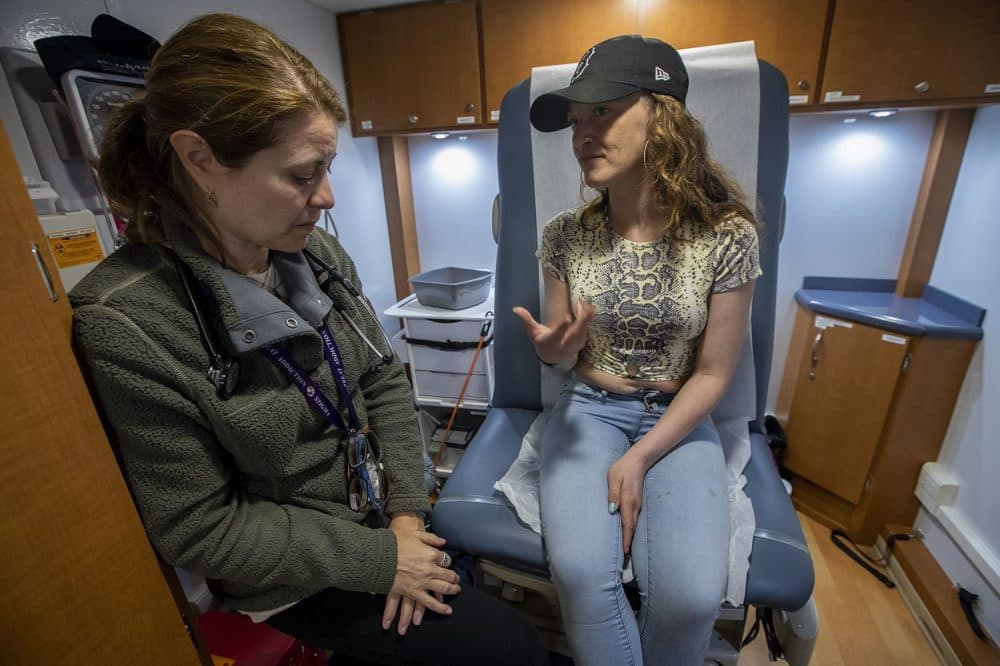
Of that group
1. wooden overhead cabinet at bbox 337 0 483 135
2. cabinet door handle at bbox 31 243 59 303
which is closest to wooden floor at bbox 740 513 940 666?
cabinet door handle at bbox 31 243 59 303

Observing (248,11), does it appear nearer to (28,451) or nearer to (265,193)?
(265,193)

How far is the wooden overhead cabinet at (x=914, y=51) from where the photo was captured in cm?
144

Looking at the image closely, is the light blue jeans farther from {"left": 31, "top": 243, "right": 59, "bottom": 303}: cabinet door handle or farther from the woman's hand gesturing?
{"left": 31, "top": 243, "right": 59, "bottom": 303}: cabinet door handle

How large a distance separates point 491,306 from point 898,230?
5.88 feet

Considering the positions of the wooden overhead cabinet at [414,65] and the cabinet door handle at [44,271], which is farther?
the wooden overhead cabinet at [414,65]

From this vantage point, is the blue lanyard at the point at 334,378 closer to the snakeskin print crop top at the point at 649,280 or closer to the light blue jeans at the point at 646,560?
the light blue jeans at the point at 646,560

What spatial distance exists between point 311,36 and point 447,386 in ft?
5.12

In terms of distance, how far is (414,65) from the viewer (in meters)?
1.91

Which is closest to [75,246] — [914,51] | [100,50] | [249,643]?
[100,50]

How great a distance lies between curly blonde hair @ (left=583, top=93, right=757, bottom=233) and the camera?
0.89 metres

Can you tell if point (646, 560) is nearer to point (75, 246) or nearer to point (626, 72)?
point (626, 72)

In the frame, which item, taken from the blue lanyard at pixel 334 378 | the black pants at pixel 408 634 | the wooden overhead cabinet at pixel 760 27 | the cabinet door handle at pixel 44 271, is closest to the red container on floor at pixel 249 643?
the black pants at pixel 408 634

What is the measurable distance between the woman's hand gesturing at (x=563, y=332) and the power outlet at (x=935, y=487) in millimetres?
1580

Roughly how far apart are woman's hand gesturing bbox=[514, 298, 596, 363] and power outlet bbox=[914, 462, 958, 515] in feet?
5.18
